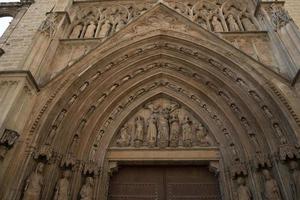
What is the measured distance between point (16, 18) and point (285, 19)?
8.57 metres

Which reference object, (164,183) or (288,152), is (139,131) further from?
(288,152)

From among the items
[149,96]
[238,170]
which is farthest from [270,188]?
[149,96]

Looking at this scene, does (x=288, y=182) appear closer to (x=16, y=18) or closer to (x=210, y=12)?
(x=210, y=12)

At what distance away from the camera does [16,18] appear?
31.2 ft

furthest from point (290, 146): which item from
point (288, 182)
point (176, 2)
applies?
point (176, 2)

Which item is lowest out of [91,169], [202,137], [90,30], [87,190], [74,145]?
[87,190]

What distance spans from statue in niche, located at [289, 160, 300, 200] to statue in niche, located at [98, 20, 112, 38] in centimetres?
641

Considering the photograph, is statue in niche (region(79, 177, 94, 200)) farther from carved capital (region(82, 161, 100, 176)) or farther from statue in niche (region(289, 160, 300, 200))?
statue in niche (region(289, 160, 300, 200))

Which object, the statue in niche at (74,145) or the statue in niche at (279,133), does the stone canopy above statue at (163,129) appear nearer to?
the statue in niche at (74,145)

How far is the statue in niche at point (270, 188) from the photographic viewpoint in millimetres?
5363

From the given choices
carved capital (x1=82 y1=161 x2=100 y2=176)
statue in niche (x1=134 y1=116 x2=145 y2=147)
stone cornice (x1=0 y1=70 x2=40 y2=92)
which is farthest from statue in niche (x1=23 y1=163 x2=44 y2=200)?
statue in niche (x1=134 y1=116 x2=145 y2=147)

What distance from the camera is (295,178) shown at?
17.6ft

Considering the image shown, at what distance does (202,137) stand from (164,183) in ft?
5.13

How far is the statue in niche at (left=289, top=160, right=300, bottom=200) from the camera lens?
16.9ft
